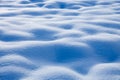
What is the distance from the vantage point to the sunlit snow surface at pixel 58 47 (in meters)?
1.09

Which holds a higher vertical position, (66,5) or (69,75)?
(66,5)

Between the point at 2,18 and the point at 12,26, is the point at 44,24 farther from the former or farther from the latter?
the point at 2,18

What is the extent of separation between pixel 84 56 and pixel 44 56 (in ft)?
0.80

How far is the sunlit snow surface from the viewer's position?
1094 mm

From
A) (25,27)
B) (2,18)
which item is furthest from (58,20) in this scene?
(2,18)

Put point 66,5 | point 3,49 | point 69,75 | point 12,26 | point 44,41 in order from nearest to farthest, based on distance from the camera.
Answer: point 69,75, point 3,49, point 44,41, point 12,26, point 66,5

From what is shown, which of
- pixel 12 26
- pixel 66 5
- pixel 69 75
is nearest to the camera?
pixel 69 75

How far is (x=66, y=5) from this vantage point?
2.65m

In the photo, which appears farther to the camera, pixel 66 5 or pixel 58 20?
pixel 66 5

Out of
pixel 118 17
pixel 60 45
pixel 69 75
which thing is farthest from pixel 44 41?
pixel 118 17

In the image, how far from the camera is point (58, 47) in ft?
4.40

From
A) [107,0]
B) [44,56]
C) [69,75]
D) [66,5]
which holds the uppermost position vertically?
[107,0]

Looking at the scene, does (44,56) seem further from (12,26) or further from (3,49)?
(12,26)

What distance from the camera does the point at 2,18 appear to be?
195 cm
